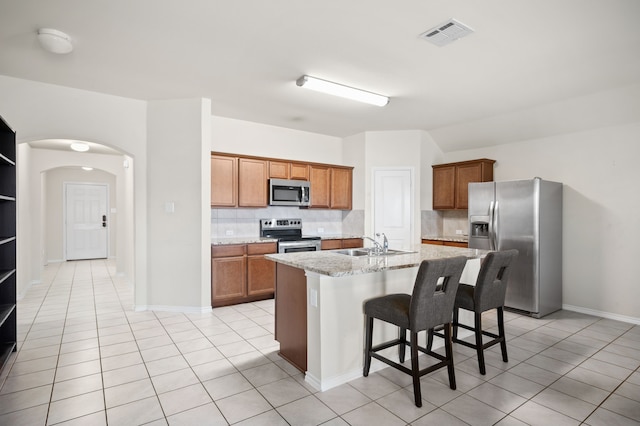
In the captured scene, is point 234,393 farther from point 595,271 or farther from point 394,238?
point 595,271

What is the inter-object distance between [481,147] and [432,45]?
3.22 m

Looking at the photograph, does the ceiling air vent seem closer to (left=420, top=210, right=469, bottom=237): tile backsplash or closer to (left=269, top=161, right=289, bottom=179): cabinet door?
(left=269, top=161, right=289, bottom=179): cabinet door

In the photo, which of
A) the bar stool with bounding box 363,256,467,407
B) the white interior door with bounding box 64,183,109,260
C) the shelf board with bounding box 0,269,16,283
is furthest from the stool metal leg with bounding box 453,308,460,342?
the white interior door with bounding box 64,183,109,260

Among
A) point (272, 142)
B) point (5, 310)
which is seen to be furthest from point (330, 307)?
point (272, 142)

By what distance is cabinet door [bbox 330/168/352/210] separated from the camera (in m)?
6.14

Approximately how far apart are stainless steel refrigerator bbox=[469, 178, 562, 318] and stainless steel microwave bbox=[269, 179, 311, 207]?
2642 millimetres

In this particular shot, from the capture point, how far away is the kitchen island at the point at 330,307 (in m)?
2.53

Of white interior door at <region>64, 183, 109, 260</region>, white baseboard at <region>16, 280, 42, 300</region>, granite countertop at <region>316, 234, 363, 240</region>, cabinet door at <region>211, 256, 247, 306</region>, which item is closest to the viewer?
cabinet door at <region>211, 256, 247, 306</region>

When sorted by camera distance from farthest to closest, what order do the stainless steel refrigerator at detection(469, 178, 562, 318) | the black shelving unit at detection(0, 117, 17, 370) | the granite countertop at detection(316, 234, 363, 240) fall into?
the granite countertop at detection(316, 234, 363, 240) < the stainless steel refrigerator at detection(469, 178, 562, 318) < the black shelving unit at detection(0, 117, 17, 370)

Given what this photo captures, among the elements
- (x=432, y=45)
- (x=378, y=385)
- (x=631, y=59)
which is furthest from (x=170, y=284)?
(x=631, y=59)

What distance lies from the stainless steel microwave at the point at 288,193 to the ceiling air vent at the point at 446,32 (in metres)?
3.16

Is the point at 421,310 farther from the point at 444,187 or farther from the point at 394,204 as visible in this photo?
the point at 444,187

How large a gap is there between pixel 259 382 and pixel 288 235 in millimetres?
3302

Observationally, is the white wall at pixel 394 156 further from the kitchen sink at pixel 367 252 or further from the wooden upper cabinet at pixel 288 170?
the kitchen sink at pixel 367 252
